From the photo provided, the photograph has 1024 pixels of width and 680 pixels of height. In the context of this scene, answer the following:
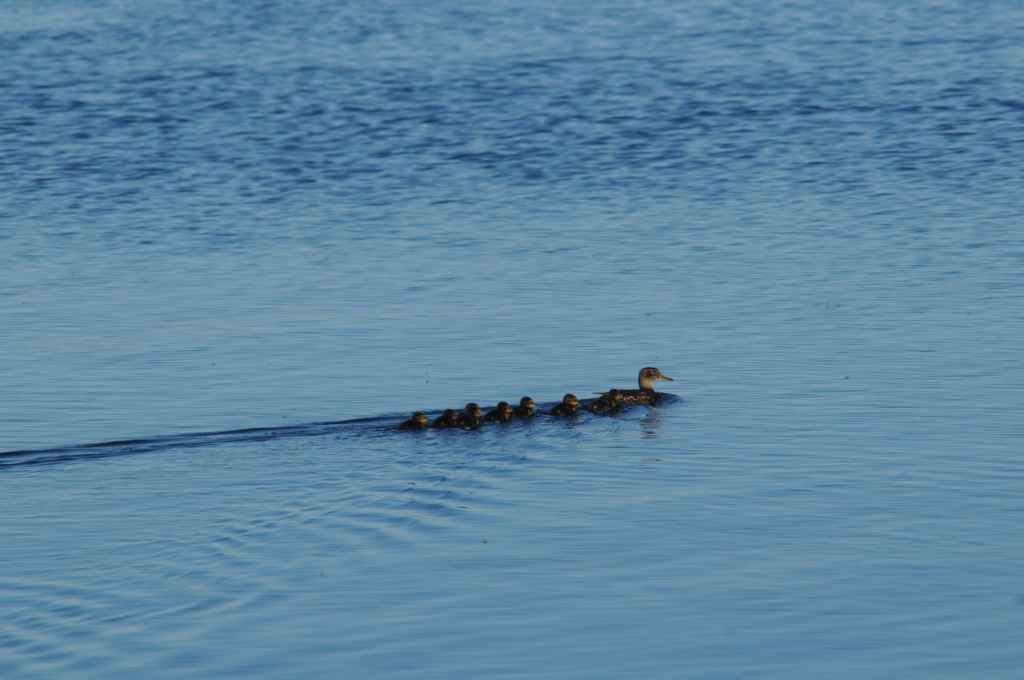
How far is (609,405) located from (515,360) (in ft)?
7.28

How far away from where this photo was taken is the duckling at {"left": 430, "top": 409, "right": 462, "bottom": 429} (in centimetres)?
1695

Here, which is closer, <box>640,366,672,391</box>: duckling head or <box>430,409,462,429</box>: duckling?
<box>430,409,462,429</box>: duckling

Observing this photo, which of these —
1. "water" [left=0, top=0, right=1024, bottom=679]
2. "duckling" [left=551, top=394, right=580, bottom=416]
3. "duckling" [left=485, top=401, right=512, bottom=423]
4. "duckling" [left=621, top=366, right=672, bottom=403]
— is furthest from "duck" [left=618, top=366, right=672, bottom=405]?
"duckling" [left=485, top=401, right=512, bottom=423]

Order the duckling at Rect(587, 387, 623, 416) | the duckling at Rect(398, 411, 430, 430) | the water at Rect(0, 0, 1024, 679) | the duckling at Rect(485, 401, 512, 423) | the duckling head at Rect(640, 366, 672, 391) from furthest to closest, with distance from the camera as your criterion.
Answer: the duckling head at Rect(640, 366, 672, 391)
the duckling at Rect(587, 387, 623, 416)
the duckling at Rect(485, 401, 512, 423)
the duckling at Rect(398, 411, 430, 430)
the water at Rect(0, 0, 1024, 679)

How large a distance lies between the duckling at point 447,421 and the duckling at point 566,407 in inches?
37.9

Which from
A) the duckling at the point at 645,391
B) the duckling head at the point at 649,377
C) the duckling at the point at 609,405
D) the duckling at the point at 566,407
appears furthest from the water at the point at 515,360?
the duckling head at the point at 649,377

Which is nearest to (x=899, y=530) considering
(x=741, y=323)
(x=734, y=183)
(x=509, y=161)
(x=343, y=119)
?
(x=741, y=323)

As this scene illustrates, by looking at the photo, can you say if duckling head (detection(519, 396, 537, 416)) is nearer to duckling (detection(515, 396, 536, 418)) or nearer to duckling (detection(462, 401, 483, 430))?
duckling (detection(515, 396, 536, 418))

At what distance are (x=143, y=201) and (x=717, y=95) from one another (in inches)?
500

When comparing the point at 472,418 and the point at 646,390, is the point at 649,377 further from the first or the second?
the point at 472,418

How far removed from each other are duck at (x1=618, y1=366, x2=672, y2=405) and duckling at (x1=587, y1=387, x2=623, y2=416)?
0.06m

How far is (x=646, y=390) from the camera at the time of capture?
1798 cm

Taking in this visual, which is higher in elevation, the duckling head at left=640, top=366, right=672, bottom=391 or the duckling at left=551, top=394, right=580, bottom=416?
the duckling head at left=640, top=366, right=672, bottom=391

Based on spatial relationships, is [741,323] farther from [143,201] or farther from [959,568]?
[143,201]
